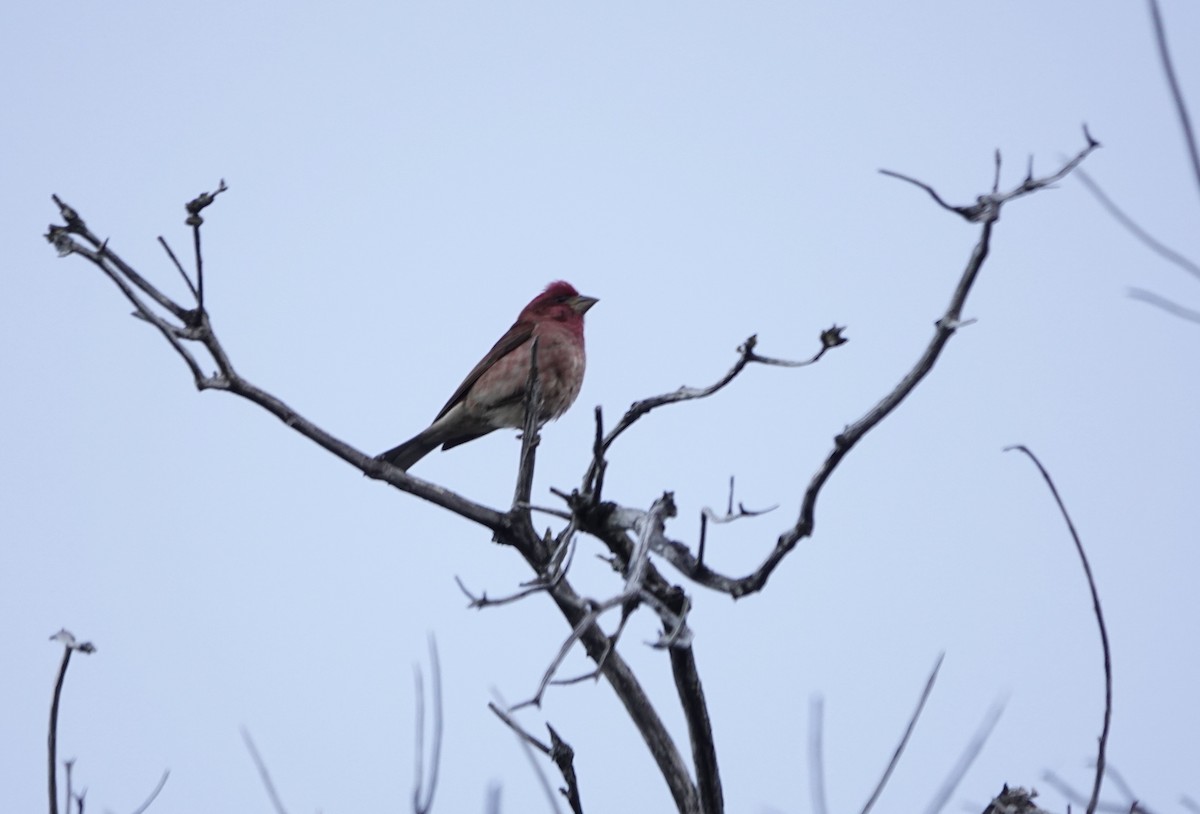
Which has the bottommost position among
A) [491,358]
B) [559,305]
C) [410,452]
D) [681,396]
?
[681,396]

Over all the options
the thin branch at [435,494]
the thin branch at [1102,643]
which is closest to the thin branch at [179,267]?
the thin branch at [435,494]

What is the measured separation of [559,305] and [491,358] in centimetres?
69

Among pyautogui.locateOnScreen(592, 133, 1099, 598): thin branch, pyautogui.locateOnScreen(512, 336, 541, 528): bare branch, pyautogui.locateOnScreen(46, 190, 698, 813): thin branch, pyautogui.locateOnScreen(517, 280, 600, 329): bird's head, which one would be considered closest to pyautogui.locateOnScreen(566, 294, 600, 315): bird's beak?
pyautogui.locateOnScreen(517, 280, 600, 329): bird's head

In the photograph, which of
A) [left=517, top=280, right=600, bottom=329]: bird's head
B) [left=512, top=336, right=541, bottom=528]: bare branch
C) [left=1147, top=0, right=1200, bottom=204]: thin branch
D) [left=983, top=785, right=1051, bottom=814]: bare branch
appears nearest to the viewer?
[left=1147, top=0, right=1200, bottom=204]: thin branch

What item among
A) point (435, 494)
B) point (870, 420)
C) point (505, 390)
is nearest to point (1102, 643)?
point (870, 420)

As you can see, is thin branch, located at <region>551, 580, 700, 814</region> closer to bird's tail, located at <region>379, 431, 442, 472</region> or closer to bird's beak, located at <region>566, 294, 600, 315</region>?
bird's tail, located at <region>379, 431, 442, 472</region>

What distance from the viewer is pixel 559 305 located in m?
7.86

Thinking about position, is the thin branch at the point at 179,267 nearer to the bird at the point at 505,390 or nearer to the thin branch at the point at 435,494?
the thin branch at the point at 435,494

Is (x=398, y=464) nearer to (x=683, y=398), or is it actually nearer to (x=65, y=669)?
(x=683, y=398)

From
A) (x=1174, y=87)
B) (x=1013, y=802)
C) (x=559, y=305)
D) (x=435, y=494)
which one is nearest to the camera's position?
(x=1174, y=87)

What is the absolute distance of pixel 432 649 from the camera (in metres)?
2.82

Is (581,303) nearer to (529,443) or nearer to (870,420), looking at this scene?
(529,443)

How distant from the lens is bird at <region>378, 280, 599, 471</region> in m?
7.19

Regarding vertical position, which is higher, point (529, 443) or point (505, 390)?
point (505, 390)
